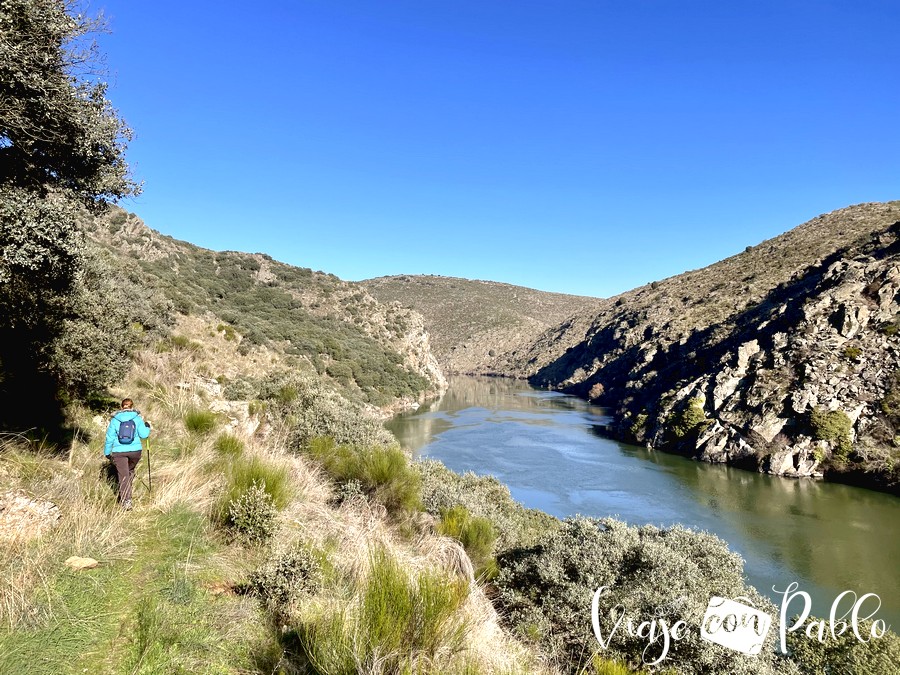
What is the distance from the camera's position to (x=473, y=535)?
24.5 feet

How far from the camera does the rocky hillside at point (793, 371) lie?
90.6 ft

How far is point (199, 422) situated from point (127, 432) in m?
2.86

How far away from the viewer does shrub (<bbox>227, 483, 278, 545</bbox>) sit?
14.6ft

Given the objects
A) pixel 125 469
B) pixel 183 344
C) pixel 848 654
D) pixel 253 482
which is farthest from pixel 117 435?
pixel 183 344

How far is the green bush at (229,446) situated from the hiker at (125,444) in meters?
1.28

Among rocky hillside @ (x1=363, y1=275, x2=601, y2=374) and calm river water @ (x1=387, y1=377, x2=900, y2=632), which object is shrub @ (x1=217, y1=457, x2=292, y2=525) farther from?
rocky hillside @ (x1=363, y1=275, x2=601, y2=374)

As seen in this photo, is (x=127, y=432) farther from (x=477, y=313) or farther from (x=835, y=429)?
(x=477, y=313)

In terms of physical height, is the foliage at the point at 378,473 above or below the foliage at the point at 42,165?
below

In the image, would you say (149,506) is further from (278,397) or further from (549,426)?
(549,426)

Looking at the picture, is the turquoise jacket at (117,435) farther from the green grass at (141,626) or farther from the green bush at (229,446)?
the green grass at (141,626)

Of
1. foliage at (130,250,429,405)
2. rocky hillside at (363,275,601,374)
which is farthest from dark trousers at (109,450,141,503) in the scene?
rocky hillside at (363,275,601,374)

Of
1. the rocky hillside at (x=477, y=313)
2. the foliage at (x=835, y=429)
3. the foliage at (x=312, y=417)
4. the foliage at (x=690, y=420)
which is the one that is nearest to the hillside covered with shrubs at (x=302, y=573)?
the foliage at (x=312, y=417)

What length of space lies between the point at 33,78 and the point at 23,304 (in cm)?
418

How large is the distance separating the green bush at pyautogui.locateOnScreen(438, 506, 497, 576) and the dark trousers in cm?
424
